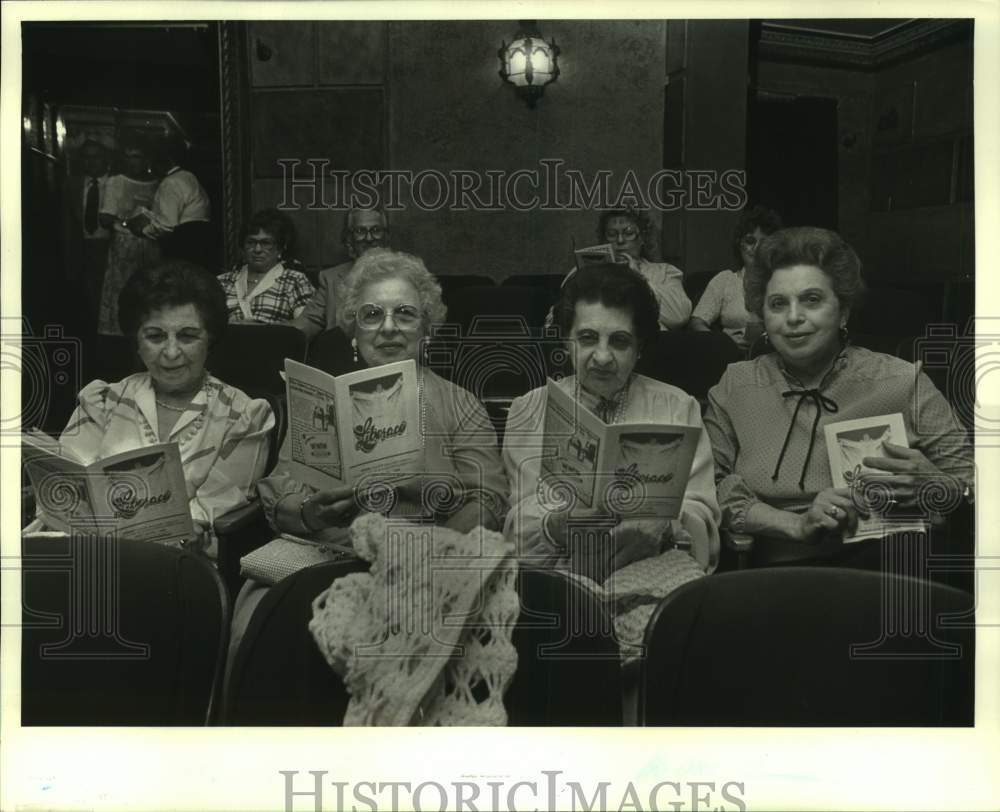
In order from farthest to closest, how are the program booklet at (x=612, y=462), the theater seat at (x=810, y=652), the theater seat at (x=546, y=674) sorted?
the program booklet at (x=612, y=462) < the theater seat at (x=546, y=674) < the theater seat at (x=810, y=652)

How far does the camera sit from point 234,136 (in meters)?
2.32

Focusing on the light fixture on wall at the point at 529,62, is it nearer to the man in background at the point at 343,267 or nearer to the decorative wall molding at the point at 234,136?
the man in background at the point at 343,267

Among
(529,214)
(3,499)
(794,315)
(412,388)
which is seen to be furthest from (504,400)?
(3,499)

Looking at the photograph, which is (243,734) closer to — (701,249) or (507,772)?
(507,772)

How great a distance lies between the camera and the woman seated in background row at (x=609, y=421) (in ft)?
7.59

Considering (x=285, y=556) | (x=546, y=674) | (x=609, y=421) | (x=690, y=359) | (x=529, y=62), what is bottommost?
(x=546, y=674)

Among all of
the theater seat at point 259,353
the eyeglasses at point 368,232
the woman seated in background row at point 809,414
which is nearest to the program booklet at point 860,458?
the woman seated in background row at point 809,414

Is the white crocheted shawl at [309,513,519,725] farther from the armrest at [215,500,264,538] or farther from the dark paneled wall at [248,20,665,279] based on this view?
the dark paneled wall at [248,20,665,279]

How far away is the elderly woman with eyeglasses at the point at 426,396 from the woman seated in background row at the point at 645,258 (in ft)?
1.09

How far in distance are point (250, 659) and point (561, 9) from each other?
145 centimetres

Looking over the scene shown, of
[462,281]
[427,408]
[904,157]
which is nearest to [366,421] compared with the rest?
[427,408]

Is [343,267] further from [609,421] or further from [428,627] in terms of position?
[428,627]

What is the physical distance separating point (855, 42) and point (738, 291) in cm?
57

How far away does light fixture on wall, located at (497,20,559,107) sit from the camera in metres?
2.28
